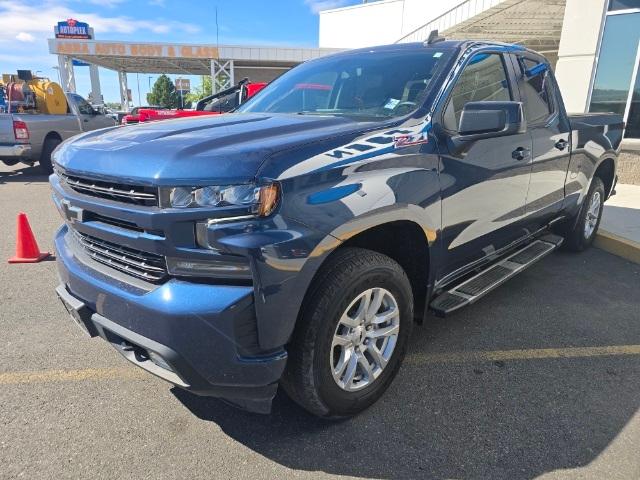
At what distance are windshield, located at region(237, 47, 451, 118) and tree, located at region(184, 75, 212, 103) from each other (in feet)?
160

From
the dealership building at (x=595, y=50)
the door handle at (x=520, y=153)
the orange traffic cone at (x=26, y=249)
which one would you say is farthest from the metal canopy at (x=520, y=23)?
the orange traffic cone at (x=26, y=249)

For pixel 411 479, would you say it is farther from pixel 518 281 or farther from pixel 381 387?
pixel 518 281

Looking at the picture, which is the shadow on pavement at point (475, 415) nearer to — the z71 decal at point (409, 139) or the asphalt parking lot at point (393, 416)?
the asphalt parking lot at point (393, 416)

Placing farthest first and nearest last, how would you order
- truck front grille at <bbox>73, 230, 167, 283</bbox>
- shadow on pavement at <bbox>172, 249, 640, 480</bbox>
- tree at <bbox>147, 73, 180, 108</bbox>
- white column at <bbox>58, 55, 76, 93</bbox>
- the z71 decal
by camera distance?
tree at <bbox>147, 73, 180, 108</bbox>, white column at <bbox>58, 55, 76, 93</bbox>, the z71 decal, shadow on pavement at <bbox>172, 249, 640, 480</bbox>, truck front grille at <bbox>73, 230, 167, 283</bbox>

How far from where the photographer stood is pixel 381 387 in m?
2.69

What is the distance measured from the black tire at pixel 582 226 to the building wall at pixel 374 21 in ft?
81.6

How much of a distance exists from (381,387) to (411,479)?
57 cm

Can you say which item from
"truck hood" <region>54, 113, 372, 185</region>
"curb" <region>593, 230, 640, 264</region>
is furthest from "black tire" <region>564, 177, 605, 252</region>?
"truck hood" <region>54, 113, 372, 185</region>

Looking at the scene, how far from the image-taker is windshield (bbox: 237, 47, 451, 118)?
295 cm

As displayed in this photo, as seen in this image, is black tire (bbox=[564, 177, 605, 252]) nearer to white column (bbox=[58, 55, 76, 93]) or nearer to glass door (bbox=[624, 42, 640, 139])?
glass door (bbox=[624, 42, 640, 139])

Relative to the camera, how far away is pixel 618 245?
17.9ft

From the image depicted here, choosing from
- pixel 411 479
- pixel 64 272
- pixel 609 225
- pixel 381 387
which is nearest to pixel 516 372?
pixel 381 387

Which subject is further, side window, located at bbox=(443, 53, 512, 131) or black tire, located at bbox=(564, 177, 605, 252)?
black tire, located at bbox=(564, 177, 605, 252)

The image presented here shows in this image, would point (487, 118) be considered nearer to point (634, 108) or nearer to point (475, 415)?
point (475, 415)
